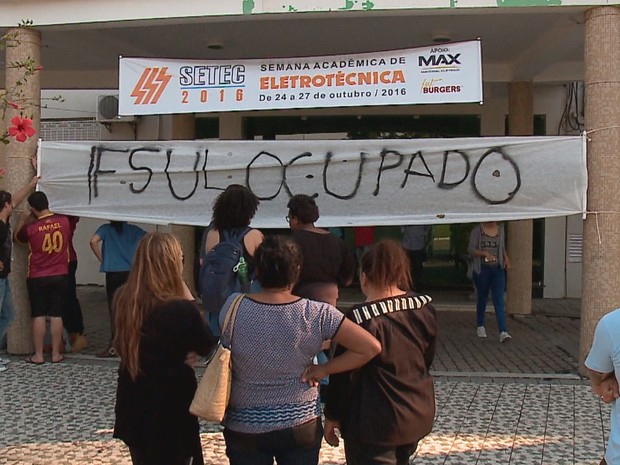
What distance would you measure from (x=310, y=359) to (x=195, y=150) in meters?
4.50

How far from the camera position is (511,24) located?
7.80m

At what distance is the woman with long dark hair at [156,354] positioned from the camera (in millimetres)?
3139

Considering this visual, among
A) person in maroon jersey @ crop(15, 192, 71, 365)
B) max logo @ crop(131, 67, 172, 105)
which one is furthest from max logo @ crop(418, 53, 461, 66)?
person in maroon jersey @ crop(15, 192, 71, 365)

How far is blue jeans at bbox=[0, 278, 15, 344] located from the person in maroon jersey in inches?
10.5

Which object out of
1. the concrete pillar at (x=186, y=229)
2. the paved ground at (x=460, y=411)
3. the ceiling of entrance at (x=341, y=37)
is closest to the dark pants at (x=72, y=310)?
the paved ground at (x=460, y=411)

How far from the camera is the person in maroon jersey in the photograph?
7.02 meters

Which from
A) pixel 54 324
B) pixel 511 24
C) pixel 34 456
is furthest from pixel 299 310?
pixel 511 24

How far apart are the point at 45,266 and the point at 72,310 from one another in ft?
2.61

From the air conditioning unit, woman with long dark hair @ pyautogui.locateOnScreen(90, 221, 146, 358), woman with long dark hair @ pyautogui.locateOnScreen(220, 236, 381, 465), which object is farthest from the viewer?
the air conditioning unit

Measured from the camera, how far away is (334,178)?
6895 mm

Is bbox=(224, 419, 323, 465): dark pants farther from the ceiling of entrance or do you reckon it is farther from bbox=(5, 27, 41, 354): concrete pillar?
bbox=(5, 27, 41, 354): concrete pillar

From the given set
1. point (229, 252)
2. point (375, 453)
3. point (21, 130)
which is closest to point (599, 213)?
point (229, 252)

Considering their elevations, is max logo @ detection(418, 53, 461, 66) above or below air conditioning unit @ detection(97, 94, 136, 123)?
below

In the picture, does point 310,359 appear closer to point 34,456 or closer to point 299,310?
point 299,310
